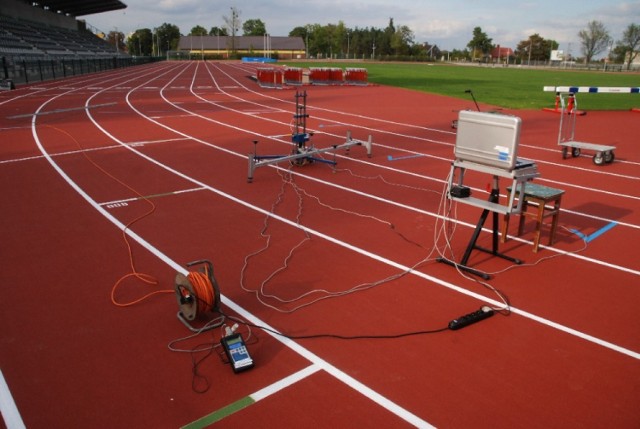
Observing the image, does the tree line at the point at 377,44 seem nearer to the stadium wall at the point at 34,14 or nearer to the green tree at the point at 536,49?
the green tree at the point at 536,49

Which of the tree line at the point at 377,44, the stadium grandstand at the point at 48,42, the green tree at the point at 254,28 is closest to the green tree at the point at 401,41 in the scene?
the tree line at the point at 377,44

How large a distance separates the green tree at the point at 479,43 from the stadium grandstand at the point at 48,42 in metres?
99.6

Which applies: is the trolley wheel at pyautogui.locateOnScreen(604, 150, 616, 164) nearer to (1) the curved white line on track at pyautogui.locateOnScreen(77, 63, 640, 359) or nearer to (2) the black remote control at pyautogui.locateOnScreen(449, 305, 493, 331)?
(1) the curved white line on track at pyautogui.locateOnScreen(77, 63, 640, 359)

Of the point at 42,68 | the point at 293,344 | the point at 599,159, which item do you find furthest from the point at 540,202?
the point at 42,68

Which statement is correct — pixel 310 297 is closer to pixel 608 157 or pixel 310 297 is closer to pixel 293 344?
pixel 293 344

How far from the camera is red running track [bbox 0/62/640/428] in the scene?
12.2ft

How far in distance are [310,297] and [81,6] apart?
7550cm

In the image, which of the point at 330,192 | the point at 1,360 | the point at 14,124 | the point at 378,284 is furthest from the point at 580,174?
the point at 14,124

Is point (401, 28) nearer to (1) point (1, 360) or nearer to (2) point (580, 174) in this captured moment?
(2) point (580, 174)

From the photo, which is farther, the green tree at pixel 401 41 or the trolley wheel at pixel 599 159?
the green tree at pixel 401 41

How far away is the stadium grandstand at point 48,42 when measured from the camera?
34.4m

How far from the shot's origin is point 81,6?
6619 cm

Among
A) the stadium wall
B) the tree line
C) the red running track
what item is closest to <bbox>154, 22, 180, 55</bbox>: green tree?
the tree line

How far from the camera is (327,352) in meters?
4.34
